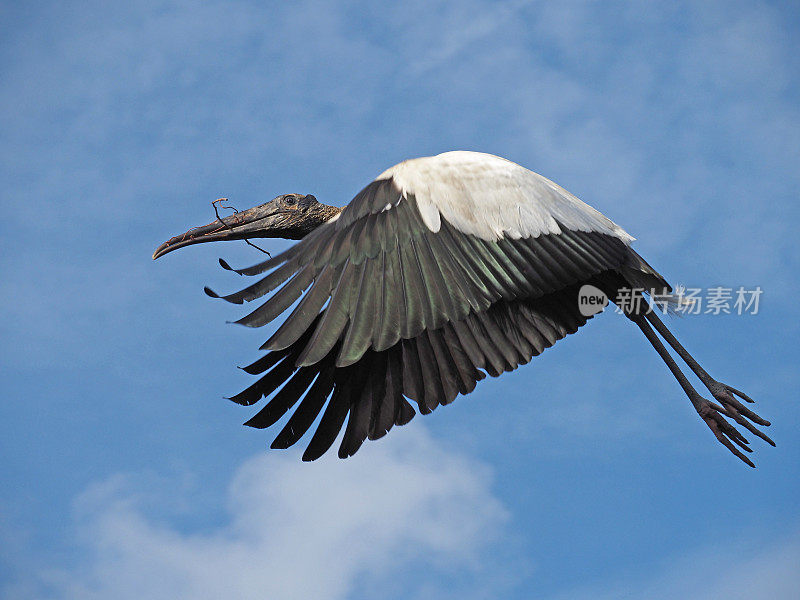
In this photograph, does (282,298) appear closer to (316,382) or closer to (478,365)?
(316,382)

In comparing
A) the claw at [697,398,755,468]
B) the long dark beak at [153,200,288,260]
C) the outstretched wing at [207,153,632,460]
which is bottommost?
the claw at [697,398,755,468]

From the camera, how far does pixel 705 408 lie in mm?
6672

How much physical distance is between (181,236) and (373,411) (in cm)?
260

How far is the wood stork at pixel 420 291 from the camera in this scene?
5293 millimetres

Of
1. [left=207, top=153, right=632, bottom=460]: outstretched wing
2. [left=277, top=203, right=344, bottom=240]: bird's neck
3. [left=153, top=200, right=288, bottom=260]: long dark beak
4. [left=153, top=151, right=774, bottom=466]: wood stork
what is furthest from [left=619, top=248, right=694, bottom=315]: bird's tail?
[left=153, top=200, right=288, bottom=260]: long dark beak

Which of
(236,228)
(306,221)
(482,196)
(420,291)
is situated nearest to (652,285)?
(482,196)

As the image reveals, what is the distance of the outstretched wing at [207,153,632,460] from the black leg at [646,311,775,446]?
105 cm

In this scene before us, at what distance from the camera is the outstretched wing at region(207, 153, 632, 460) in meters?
5.28

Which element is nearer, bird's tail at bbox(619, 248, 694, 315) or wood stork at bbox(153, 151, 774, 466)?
wood stork at bbox(153, 151, 774, 466)

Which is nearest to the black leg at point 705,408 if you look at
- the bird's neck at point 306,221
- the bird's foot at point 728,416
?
the bird's foot at point 728,416

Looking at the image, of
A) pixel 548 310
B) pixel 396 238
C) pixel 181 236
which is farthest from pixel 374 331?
pixel 181 236

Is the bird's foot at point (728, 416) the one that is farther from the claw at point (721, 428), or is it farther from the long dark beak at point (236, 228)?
the long dark beak at point (236, 228)

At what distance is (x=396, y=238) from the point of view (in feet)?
18.0

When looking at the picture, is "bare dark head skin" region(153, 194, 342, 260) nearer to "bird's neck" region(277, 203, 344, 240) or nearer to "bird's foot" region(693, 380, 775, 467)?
"bird's neck" region(277, 203, 344, 240)
